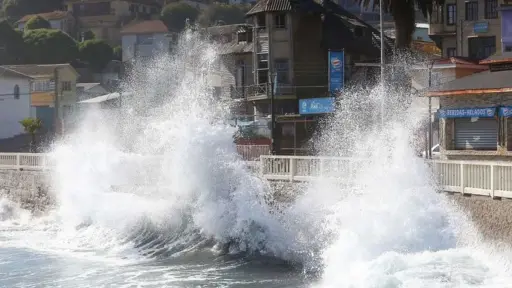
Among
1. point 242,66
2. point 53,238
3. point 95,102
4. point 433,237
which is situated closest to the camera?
point 433,237

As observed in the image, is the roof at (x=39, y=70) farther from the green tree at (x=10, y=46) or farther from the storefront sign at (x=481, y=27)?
the storefront sign at (x=481, y=27)

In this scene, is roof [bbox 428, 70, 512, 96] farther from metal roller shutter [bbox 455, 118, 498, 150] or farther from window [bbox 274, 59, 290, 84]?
window [bbox 274, 59, 290, 84]

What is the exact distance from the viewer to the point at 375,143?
29.3m

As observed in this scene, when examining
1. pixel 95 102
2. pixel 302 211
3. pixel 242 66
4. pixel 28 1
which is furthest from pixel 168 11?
pixel 302 211

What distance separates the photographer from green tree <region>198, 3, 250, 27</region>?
5438 inches

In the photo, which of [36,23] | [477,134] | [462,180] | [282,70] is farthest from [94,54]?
[462,180]

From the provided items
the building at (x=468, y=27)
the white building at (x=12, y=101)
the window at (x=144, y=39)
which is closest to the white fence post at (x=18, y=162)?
the building at (x=468, y=27)

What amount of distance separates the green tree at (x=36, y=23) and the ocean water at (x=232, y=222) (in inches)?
3395

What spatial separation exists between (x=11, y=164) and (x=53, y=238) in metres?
11.0

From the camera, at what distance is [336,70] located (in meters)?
45.5

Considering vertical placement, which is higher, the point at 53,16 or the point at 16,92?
the point at 53,16

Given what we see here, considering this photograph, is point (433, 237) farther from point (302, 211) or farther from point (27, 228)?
point (27, 228)

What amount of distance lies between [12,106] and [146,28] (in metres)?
46.4

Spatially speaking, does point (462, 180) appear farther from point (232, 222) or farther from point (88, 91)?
point (88, 91)
